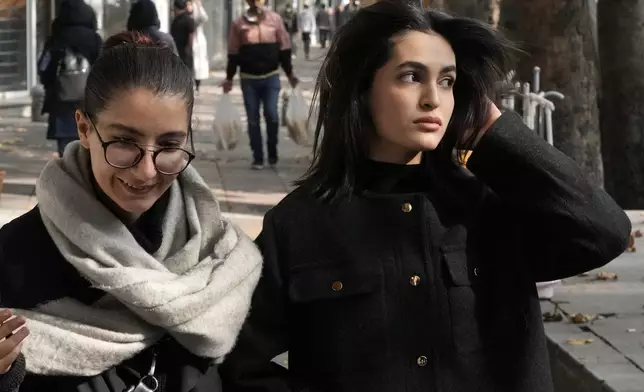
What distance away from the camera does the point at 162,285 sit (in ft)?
7.98

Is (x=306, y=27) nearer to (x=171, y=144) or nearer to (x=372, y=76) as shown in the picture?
(x=372, y=76)

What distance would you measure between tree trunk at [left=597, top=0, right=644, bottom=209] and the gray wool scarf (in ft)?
30.1

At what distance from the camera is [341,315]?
8.86ft

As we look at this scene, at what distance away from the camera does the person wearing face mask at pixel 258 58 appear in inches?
496

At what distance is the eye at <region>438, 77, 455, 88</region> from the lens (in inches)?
107

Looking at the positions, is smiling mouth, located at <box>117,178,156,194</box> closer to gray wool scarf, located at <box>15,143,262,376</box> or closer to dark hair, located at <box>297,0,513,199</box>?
gray wool scarf, located at <box>15,143,262,376</box>

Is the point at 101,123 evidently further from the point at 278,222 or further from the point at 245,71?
the point at 245,71

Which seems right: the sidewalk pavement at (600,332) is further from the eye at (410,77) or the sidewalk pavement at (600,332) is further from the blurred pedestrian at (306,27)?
the blurred pedestrian at (306,27)

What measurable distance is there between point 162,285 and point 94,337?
0.59 ft

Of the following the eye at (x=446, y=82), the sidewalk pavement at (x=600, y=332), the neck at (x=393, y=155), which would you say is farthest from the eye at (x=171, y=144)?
the sidewalk pavement at (x=600, y=332)

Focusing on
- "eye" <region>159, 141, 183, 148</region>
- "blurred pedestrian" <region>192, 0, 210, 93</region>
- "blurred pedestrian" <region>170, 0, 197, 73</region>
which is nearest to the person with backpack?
"eye" <region>159, 141, 183, 148</region>

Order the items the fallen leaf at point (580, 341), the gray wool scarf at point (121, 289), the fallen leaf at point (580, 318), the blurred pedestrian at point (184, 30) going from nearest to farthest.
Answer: the gray wool scarf at point (121, 289), the fallen leaf at point (580, 341), the fallen leaf at point (580, 318), the blurred pedestrian at point (184, 30)

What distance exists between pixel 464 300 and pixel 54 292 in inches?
35.3

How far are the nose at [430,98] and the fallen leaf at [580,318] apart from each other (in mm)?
3520
